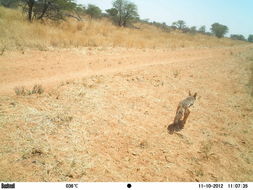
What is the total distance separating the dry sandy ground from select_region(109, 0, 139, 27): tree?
26096 mm

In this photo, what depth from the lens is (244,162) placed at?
14.6 feet

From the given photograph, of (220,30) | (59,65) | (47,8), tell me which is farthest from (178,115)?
(220,30)

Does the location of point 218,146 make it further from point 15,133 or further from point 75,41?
point 75,41

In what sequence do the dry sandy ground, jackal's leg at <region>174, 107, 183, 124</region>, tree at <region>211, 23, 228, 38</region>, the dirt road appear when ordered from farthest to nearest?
tree at <region>211, 23, 228, 38</region> < the dirt road < jackal's leg at <region>174, 107, 183, 124</region> < the dry sandy ground

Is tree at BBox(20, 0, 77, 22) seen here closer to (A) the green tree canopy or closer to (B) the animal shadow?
(B) the animal shadow

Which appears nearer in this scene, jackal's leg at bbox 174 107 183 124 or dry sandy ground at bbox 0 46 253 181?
dry sandy ground at bbox 0 46 253 181

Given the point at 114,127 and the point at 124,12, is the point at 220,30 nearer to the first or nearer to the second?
the point at 124,12

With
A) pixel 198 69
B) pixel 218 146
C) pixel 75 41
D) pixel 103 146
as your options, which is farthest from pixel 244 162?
pixel 75 41

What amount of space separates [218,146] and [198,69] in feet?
21.1

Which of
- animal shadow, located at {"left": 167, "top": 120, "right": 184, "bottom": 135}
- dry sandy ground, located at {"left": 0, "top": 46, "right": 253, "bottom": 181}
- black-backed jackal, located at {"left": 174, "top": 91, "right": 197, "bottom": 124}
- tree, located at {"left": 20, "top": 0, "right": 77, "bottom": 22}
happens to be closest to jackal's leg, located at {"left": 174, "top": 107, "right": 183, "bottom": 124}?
black-backed jackal, located at {"left": 174, "top": 91, "right": 197, "bottom": 124}

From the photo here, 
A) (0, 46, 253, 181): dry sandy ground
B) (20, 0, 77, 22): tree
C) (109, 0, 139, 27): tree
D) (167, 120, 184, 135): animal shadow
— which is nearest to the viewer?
(0, 46, 253, 181): dry sandy ground

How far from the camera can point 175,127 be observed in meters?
5.28

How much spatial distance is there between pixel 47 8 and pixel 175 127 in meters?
13.0

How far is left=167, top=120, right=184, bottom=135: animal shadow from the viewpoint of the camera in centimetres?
511
